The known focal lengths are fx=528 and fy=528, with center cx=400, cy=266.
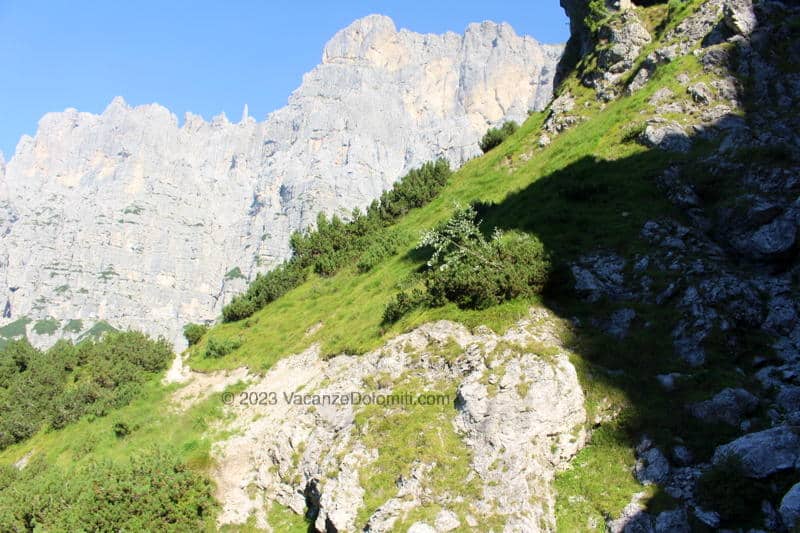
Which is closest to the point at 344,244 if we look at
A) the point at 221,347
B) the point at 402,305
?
the point at 221,347

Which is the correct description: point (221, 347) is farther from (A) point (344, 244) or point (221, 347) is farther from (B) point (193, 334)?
(A) point (344, 244)

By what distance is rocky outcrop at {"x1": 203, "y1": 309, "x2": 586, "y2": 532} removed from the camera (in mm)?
12070

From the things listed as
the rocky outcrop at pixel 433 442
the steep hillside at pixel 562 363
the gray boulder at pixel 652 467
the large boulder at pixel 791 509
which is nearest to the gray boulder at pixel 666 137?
the steep hillside at pixel 562 363

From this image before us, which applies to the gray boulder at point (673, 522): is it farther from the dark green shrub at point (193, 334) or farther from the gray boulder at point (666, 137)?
the dark green shrub at point (193, 334)

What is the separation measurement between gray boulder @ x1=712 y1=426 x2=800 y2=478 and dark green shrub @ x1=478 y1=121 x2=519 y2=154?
1536 inches

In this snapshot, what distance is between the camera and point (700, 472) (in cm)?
1144

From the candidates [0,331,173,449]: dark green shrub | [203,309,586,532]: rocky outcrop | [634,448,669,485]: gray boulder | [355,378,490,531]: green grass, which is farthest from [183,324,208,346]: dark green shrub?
[634,448,669,485]: gray boulder

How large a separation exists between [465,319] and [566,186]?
34.4 ft

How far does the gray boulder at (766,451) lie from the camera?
10.3 metres

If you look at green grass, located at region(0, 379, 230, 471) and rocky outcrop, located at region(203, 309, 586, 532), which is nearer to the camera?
rocky outcrop, located at region(203, 309, 586, 532)

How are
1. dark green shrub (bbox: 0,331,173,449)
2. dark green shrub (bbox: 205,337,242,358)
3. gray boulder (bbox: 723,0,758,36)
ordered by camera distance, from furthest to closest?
1. gray boulder (bbox: 723,0,758,36)
2. dark green shrub (bbox: 205,337,242,358)
3. dark green shrub (bbox: 0,331,173,449)

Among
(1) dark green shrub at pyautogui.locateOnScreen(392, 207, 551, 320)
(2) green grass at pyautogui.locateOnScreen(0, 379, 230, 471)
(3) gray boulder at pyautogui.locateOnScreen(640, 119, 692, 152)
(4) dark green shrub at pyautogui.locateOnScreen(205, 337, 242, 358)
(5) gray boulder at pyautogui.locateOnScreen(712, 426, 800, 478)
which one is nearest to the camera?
(5) gray boulder at pyautogui.locateOnScreen(712, 426, 800, 478)

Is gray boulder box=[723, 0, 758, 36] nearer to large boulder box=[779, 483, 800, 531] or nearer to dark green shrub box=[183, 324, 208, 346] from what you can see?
large boulder box=[779, 483, 800, 531]

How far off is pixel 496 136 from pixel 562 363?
120ft
